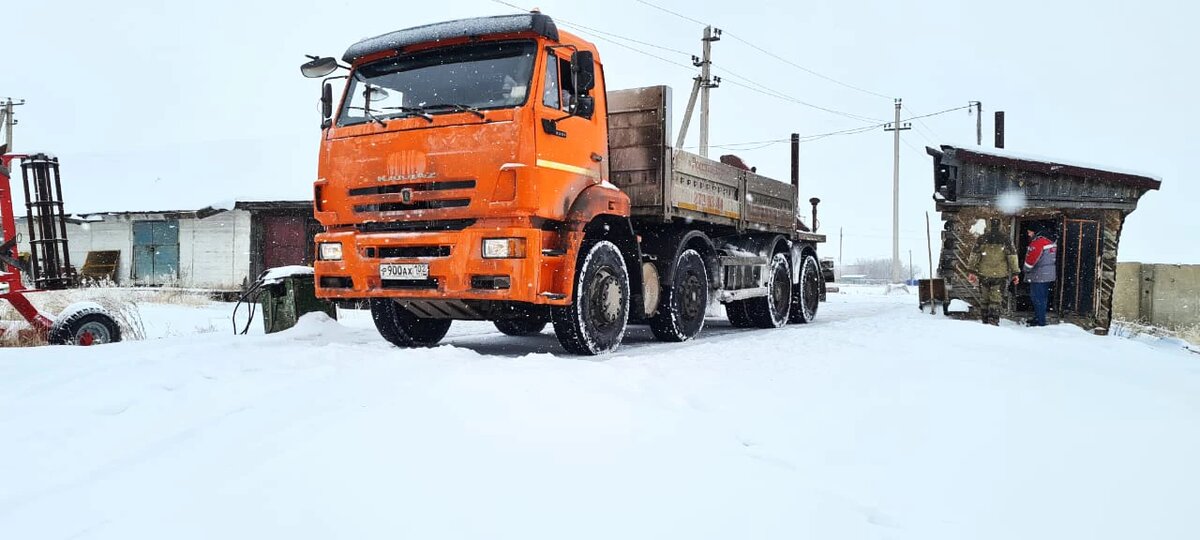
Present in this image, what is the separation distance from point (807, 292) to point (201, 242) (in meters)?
19.1

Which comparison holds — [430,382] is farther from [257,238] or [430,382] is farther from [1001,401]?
[257,238]

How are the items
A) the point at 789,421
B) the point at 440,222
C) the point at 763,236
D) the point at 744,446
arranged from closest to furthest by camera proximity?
the point at 744,446, the point at 789,421, the point at 440,222, the point at 763,236

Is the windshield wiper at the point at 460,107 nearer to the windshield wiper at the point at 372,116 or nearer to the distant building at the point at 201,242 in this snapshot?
the windshield wiper at the point at 372,116

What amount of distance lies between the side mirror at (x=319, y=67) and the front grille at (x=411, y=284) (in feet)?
6.78

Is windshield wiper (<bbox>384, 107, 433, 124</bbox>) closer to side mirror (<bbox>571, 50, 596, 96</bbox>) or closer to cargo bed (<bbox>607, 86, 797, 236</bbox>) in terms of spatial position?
side mirror (<bbox>571, 50, 596, 96</bbox>)

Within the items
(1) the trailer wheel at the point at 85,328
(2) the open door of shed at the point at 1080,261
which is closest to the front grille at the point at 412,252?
(1) the trailer wheel at the point at 85,328

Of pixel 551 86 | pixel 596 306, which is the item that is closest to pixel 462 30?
pixel 551 86

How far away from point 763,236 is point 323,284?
21.9ft

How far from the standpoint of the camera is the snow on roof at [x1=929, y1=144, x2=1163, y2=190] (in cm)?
1328

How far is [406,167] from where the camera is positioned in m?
6.21

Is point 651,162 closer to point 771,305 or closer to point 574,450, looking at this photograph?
point 771,305

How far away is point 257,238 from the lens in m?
23.0

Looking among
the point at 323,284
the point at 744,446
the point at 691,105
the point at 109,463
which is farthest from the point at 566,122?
the point at 691,105

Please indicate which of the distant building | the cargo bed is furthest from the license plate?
the distant building
